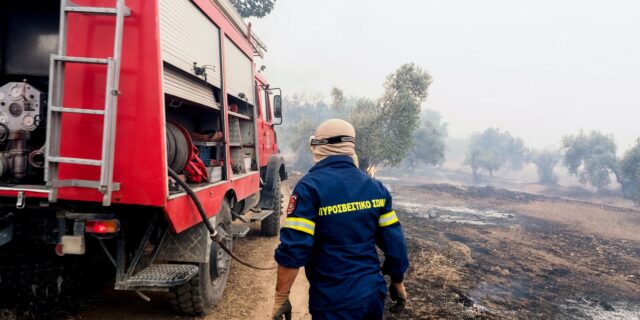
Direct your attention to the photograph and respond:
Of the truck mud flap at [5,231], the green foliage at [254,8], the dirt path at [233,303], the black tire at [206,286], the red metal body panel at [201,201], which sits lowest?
the dirt path at [233,303]

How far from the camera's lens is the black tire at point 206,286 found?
13.2 ft

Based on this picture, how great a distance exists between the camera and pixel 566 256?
35.9ft

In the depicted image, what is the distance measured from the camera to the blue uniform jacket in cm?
223

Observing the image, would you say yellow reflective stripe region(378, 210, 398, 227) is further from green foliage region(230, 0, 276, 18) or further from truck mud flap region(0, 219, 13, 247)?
green foliage region(230, 0, 276, 18)

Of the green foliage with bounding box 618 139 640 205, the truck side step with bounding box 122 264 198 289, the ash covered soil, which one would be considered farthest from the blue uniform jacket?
the green foliage with bounding box 618 139 640 205

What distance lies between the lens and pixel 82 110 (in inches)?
107

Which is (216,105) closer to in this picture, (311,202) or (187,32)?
(187,32)

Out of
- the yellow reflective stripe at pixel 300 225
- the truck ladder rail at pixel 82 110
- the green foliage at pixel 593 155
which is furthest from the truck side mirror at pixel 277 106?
the green foliage at pixel 593 155

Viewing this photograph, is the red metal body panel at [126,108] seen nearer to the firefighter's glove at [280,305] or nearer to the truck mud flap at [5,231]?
the truck mud flap at [5,231]

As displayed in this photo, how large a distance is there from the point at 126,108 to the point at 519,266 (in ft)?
30.0

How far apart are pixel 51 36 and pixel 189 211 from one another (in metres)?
2.31

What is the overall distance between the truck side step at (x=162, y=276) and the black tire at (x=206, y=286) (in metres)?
0.42

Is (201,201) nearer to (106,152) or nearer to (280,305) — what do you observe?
(106,152)

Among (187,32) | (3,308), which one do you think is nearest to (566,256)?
(187,32)
